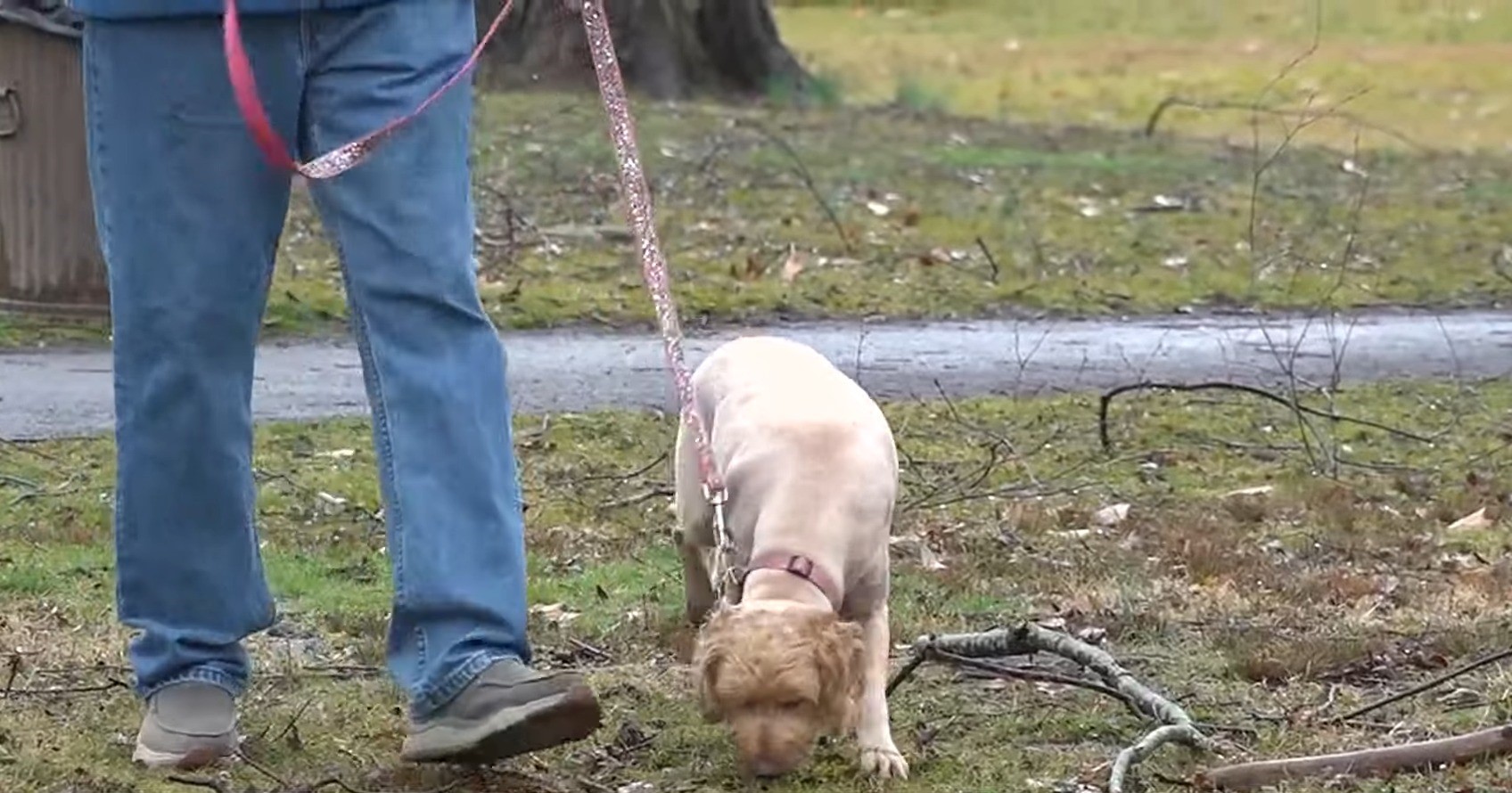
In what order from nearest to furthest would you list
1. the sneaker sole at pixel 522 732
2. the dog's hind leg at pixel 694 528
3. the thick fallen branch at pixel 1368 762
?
the sneaker sole at pixel 522 732 < the thick fallen branch at pixel 1368 762 < the dog's hind leg at pixel 694 528

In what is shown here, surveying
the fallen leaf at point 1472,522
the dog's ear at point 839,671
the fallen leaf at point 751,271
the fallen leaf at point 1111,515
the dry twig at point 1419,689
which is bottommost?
the fallen leaf at point 751,271

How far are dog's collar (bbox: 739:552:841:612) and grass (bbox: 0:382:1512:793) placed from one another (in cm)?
26

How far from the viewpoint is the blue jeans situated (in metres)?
3.82

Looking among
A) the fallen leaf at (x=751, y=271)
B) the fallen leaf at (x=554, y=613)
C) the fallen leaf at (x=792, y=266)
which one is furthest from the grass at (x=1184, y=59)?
the fallen leaf at (x=554, y=613)

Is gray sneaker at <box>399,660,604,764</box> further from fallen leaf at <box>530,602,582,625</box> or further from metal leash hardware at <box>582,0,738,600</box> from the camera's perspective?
fallen leaf at <box>530,602,582,625</box>

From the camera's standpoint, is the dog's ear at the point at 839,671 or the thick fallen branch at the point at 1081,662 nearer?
the dog's ear at the point at 839,671

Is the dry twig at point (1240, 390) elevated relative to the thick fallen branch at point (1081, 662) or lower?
lower

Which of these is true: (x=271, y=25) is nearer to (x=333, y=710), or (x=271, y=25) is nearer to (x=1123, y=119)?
(x=333, y=710)

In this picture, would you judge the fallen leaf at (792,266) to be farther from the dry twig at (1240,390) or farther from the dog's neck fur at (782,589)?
the dog's neck fur at (782,589)

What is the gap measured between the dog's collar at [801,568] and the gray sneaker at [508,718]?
1.65 feet

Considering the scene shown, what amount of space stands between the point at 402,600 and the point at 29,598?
5.84 ft

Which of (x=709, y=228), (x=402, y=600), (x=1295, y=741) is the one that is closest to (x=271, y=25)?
(x=402, y=600)

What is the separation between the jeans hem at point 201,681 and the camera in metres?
4.00

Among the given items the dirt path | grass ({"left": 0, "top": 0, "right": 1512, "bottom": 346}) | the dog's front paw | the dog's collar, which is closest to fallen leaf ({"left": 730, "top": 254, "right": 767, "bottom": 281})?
grass ({"left": 0, "top": 0, "right": 1512, "bottom": 346})
